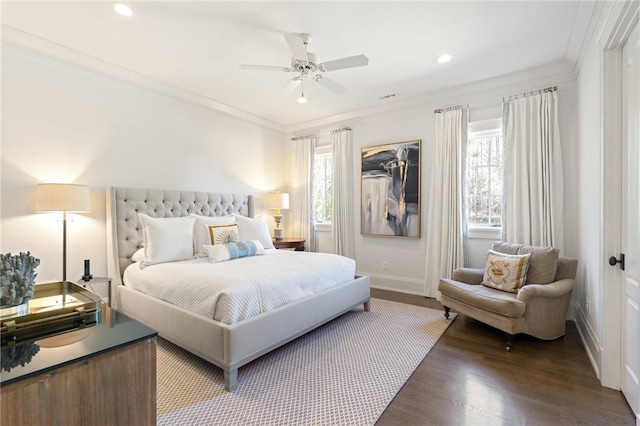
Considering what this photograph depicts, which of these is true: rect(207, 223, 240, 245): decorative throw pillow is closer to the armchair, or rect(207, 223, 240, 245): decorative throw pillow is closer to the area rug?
the area rug

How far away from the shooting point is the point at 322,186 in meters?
5.49

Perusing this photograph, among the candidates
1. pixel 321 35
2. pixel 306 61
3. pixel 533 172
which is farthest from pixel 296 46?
pixel 533 172

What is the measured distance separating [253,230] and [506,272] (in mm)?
2945

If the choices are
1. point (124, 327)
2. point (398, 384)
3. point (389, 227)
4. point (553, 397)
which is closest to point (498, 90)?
point (389, 227)

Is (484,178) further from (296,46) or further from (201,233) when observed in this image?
(201,233)

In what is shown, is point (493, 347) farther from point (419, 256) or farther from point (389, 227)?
point (389, 227)

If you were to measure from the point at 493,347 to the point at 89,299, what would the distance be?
3058 millimetres

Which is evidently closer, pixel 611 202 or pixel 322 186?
pixel 611 202

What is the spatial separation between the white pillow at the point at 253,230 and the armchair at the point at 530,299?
88.9 inches

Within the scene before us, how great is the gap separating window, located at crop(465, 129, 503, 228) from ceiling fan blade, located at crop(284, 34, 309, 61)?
8.35ft

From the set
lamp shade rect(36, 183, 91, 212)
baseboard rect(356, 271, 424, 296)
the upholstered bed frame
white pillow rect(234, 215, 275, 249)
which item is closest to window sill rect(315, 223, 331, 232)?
baseboard rect(356, 271, 424, 296)

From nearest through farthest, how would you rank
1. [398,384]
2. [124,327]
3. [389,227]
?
[124,327] → [398,384] → [389,227]

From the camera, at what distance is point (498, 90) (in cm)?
375

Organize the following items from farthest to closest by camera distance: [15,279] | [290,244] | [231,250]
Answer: [290,244] → [231,250] → [15,279]
